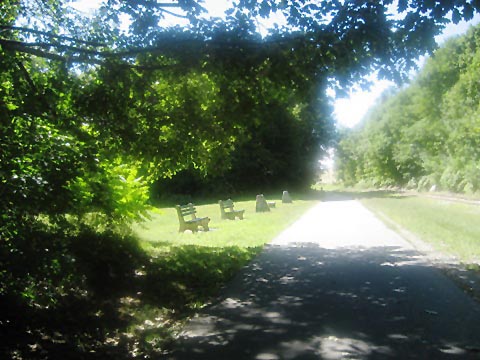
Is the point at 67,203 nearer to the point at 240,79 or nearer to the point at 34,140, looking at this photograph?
the point at 34,140

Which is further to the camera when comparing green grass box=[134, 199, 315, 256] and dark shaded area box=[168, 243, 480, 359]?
green grass box=[134, 199, 315, 256]

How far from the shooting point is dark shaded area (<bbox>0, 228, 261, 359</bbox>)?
4.79 metres

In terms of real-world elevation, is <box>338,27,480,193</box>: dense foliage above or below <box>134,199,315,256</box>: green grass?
above

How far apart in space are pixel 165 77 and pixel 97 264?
354 centimetres

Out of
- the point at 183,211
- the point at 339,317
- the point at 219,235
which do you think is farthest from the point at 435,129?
the point at 339,317

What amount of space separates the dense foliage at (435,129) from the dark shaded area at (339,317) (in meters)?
22.7

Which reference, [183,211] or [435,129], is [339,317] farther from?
[435,129]

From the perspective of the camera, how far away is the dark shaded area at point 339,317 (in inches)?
185

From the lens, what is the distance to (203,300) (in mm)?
7113

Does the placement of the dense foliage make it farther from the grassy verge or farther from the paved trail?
the grassy verge

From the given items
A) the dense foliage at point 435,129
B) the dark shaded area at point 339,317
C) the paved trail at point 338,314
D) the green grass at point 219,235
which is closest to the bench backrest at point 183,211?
the green grass at point 219,235

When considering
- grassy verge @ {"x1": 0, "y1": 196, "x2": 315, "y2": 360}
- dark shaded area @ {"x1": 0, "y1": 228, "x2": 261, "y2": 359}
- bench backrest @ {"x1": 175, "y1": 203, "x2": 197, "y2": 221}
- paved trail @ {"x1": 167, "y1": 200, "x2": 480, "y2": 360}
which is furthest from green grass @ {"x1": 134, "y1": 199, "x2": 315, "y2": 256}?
paved trail @ {"x1": 167, "y1": 200, "x2": 480, "y2": 360}

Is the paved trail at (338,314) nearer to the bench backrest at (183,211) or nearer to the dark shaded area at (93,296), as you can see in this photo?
the dark shaded area at (93,296)

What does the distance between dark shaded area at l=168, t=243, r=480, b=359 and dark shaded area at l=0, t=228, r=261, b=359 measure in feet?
2.07
